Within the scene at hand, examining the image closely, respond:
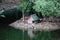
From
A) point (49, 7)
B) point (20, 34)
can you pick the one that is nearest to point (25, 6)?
point (49, 7)

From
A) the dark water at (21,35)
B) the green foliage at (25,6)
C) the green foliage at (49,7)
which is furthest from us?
the green foliage at (25,6)

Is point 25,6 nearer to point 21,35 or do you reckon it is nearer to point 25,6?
point 25,6

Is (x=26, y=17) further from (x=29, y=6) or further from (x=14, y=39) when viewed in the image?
(x=14, y=39)

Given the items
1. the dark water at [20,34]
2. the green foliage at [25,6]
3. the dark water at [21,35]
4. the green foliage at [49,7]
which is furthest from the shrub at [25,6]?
the dark water at [21,35]

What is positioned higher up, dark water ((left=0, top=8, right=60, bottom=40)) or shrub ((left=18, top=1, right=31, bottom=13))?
shrub ((left=18, top=1, right=31, bottom=13))

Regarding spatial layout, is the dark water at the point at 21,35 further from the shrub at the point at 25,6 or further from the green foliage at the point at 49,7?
the shrub at the point at 25,6

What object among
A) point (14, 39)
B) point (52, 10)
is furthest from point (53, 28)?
point (14, 39)

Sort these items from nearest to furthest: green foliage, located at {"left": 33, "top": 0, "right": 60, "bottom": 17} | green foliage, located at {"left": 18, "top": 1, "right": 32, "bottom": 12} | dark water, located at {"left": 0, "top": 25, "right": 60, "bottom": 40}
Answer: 1. dark water, located at {"left": 0, "top": 25, "right": 60, "bottom": 40}
2. green foliage, located at {"left": 33, "top": 0, "right": 60, "bottom": 17}
3. green foliage, located at {"left": 18, "top": 1, "right": 32, "bottom": 12}

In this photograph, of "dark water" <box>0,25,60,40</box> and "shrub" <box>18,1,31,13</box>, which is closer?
"dark water" <box>0,25,60,40</box>

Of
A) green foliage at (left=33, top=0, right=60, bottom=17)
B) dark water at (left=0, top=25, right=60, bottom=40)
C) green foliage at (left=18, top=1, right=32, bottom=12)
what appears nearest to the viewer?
dark water at (left=0, top=25, right=60, bottom=40)

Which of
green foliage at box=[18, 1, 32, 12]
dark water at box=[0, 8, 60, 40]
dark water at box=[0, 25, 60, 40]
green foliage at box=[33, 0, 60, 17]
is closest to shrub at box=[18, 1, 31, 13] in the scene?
green foliage at box=[18, 1, 32, 12]

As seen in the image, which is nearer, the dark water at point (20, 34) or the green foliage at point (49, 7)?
the dark water at point (20, 34)

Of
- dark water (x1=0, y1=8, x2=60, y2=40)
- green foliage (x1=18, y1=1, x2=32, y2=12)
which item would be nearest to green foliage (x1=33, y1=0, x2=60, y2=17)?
dark water (x1=0, y1=8, x2=60, y2=40)

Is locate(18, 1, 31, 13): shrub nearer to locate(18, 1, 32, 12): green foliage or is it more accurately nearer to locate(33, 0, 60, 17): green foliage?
locate(18, 1, 32, 12): green foliage
